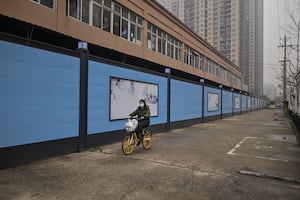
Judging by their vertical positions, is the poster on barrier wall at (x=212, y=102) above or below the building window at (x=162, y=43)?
below

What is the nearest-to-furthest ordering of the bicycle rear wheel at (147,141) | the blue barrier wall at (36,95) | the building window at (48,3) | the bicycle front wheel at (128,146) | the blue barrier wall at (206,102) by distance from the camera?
the blue barrier wall at (36,95) → the bicycle front wheel at (128,146) → the bicycle rear wheel at (147,141) → the building window at (48,3) → the blue barrier wall at (206,102)

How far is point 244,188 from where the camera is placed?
4.65 meters

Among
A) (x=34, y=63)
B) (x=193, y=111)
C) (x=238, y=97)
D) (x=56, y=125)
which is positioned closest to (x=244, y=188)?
(x=56, y=125)

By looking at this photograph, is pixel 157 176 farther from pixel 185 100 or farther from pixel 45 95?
pixel 185 100

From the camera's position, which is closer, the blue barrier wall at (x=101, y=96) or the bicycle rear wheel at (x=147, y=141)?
the bicycle rear wheel at (x=147, y=141)

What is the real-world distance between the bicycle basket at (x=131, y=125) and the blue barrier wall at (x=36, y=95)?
1.76 metres

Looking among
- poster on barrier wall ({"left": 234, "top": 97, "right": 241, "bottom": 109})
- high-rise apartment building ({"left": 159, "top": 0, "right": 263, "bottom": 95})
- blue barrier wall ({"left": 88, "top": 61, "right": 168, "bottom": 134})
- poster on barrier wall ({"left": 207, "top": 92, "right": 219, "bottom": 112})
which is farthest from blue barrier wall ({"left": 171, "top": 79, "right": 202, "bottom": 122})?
high-rise apartment building ({"left": 159, "top": 0, "right": 263, "bottom": 95})

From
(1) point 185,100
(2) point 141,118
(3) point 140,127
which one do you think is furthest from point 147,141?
(1) point 185,100

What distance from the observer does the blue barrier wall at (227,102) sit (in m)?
26.9

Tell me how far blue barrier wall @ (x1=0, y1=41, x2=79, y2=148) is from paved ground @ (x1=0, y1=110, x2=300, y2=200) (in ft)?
2.85

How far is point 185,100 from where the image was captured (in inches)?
655

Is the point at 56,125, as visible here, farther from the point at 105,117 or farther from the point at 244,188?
the point at 244,188

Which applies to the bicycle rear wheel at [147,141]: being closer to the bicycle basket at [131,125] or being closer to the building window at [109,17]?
the bicycle basket at [131,125]

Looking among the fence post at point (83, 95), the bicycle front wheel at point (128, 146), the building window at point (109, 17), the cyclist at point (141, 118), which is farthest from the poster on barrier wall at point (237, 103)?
the fence post at point (83, 95)
